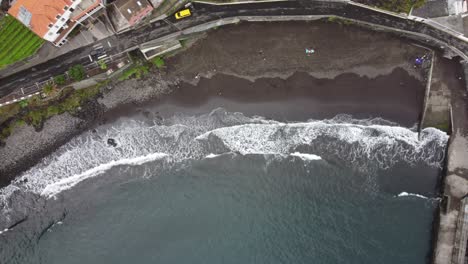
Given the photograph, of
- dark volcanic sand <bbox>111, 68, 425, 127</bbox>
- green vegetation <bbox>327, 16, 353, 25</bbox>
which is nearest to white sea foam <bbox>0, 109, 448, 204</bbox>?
dark volcanic sand <bbox>111, 68, 425, 127</bbox>

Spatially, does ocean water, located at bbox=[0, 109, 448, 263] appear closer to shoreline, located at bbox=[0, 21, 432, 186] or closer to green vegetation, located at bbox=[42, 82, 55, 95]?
shoreline, located at bbox=[0, 21, 432, 186]

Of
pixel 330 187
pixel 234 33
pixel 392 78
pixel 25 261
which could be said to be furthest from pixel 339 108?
pixel 25 261

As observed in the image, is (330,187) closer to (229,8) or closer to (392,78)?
(392,78)

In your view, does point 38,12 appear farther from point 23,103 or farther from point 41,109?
point 41,109

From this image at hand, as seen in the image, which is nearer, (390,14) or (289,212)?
(390,14)

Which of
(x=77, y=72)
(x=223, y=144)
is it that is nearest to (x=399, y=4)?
(x=223, y=144)

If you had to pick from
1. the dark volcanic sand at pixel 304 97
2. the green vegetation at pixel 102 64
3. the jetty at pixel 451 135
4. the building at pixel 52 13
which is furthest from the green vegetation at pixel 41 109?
the jetty at pixel 451 135
